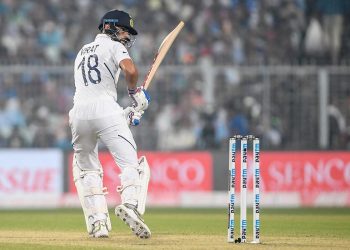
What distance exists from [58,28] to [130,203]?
40.5 ft

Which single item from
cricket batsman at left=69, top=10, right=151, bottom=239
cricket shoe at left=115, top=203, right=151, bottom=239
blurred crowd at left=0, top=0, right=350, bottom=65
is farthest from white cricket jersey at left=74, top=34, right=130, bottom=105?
blurred crowd at left=0, top=0, right=350, bottom=65

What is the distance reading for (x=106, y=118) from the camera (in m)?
9.91

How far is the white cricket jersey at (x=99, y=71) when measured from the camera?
32.7 feet

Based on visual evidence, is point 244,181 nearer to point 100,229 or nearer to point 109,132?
point 109,132

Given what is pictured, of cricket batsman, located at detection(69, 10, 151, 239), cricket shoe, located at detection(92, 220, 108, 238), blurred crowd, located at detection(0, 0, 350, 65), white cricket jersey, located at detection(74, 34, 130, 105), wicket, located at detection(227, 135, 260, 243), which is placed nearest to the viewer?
wicket, located at detection(227, 135, 260, 243)

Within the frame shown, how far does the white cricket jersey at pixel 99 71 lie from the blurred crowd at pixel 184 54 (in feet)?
27.8

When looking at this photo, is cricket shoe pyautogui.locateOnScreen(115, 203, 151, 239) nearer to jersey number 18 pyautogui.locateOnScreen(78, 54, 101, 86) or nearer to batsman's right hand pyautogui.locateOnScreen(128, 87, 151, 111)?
batsman's right hand pyautogui.locateOnScreen(128, 87, 151, 111)

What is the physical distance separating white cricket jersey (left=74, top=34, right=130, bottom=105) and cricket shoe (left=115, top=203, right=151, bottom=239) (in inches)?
44.0

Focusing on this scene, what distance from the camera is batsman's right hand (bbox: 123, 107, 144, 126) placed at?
10039 millimetres

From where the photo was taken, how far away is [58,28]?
21.5m

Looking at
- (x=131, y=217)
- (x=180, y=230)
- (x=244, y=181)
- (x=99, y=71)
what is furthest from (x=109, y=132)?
(x=180, y=230)

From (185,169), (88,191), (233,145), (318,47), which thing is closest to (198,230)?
(88,191)

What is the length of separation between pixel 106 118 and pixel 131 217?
1037 mm

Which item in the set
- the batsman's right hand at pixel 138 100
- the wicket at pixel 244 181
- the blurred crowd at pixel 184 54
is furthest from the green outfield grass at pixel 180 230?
the blurred crowd at pixel 184 54
